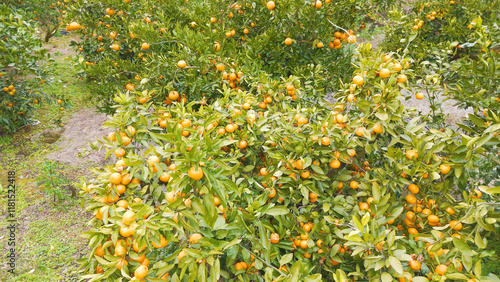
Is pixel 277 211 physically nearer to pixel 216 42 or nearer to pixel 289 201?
pixel 289 201

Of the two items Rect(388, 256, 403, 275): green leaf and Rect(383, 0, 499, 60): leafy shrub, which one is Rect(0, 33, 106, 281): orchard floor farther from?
Rect(383, 0, 499, 60): leafy shrub

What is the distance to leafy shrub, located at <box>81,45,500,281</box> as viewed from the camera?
1408 millimetres

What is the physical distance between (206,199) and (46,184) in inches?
138

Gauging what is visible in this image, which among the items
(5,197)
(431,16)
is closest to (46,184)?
(5,197)

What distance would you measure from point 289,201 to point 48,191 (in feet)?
11.1

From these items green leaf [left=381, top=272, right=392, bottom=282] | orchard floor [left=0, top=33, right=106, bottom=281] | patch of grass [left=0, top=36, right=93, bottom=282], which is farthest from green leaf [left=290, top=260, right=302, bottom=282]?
patch of grass [left=0, top=36, right=93, bottom=282]

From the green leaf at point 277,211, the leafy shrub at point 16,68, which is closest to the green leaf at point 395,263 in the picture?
the green leaf at point 277,211

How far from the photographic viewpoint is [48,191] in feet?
12.4

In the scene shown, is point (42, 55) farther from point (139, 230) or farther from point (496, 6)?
point (496, 6)

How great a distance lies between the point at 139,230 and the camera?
1292 millimetres

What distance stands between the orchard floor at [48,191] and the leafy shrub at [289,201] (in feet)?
2.39

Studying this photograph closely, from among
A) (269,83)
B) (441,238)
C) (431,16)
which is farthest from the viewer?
(431,16)

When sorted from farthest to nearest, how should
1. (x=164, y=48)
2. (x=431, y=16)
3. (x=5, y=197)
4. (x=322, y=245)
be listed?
(x=431, y=16)
(x=5, y=197)
(x=164, y=48)
(x=322, y=245)

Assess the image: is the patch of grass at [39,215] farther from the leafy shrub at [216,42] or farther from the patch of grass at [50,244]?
the leafy shrub at [216,42]
